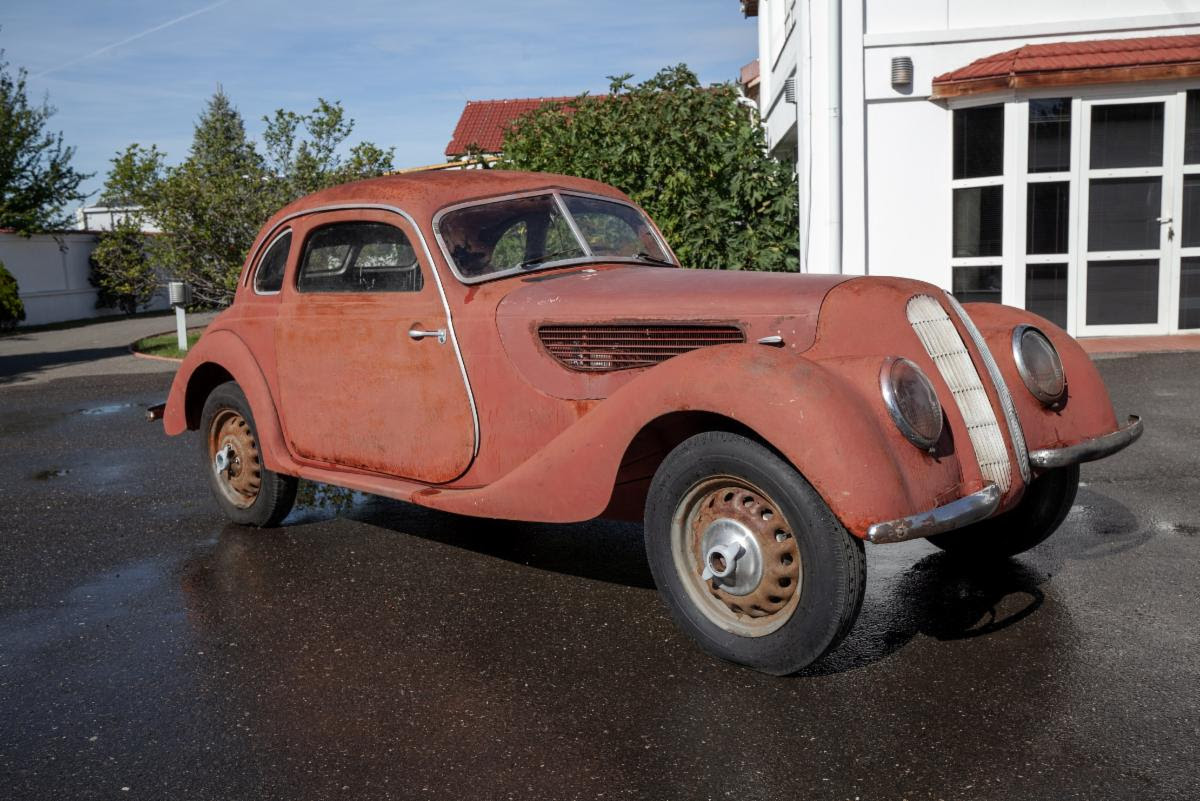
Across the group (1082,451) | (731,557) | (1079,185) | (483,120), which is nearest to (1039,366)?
(1082,451)

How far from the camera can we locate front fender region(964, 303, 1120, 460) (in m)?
4.08

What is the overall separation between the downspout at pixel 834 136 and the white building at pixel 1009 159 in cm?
2

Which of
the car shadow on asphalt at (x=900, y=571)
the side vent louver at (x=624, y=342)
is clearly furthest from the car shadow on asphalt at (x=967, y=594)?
the side vent louver at (x=624, y=342)

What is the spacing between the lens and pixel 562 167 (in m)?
12.2

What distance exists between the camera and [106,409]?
35.0 ft

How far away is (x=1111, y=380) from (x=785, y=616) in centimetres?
707

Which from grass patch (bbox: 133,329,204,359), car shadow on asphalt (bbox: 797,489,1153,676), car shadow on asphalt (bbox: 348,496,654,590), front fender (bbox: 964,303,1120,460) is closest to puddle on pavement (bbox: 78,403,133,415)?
grass patch (bbox: 133,329,204,359)

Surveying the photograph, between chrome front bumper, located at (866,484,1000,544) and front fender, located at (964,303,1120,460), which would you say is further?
front fender, located at (964,303,1120,460)

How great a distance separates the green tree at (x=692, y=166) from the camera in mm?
11336

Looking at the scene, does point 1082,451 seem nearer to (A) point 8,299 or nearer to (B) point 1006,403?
(B) point 1006,403

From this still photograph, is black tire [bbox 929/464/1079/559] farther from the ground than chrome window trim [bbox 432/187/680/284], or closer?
closer

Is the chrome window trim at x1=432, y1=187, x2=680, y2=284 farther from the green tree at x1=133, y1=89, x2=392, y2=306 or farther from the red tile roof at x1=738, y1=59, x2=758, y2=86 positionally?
the red tile roof at x1=738, y1=59, x2=758, y2=86

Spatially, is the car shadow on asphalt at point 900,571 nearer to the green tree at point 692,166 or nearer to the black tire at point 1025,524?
the black tire at point 1025,524

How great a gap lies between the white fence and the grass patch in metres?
8.05
